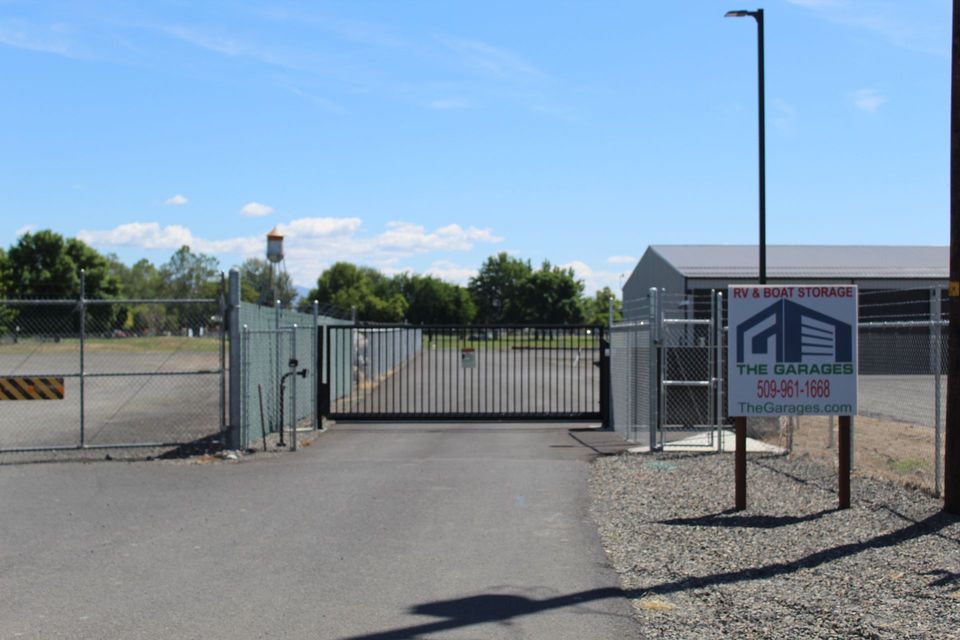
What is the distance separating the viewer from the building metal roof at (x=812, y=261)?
40000 millimetres

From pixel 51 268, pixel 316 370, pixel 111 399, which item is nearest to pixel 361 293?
pixel 51 268

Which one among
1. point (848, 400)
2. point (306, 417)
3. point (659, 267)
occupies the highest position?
point (659, 267)

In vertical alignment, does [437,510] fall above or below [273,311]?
below

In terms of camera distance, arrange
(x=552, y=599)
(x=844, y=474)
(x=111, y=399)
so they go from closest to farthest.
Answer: (x=552, y=599), (x=844, y=474), (x=111, y=399)

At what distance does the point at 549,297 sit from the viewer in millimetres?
99875

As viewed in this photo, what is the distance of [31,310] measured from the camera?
5956cm

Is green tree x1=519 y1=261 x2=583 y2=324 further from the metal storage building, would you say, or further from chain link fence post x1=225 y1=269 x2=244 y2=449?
chain link fence post x1=225 y1=269 x2=244 y2=449

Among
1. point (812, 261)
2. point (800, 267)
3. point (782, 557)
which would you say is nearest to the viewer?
point (782, 557)

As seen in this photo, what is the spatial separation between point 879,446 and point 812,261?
29.9m

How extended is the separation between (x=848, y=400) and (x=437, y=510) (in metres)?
4.35

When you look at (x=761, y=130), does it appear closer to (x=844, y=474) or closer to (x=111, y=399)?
(x=844, y=474)

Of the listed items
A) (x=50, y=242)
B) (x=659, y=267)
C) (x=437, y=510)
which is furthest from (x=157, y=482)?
(x=50, y=242)

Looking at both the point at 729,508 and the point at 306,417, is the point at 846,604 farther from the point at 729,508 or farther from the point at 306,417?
the point at 306,417

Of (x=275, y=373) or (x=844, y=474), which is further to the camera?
(x=275, y=373)
